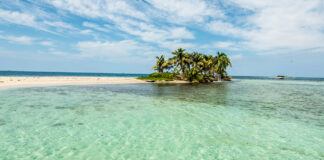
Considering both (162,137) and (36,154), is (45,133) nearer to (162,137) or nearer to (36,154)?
(36,154)

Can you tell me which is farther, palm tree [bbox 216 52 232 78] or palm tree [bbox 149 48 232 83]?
palm tree [bbox 216 52 232 78]

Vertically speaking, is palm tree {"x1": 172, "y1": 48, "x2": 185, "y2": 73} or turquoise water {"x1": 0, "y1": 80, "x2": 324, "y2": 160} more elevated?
palm tree {"x1": 172, "y1": 48, "x2": 185, "y2": 73}

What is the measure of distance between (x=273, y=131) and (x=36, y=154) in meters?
9.72

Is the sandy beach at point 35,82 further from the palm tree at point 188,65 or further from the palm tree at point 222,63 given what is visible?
the palm tree at point 222,63

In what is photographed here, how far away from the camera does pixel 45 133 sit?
6828mm

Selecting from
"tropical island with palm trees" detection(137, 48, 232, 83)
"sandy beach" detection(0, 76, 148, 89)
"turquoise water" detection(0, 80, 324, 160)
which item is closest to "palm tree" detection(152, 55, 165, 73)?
"tropical island with palm trees" detection(137, 48, 232, 83)

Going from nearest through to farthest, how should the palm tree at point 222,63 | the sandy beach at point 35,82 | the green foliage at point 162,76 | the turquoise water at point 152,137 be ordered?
1. the turquoise water at point 152,137
2. the sandy beach at point 35,82
3. the green foliage at point 162,76
4. the palm tree at point 222,63

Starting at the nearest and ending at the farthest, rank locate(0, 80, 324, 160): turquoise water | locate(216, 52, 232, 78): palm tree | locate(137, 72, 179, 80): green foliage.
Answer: locate(0, 80, 324, 160): turquoise water < locate(137, 72, 179, 80): green foliage < locate(216, 52, 232, 78): palm tree

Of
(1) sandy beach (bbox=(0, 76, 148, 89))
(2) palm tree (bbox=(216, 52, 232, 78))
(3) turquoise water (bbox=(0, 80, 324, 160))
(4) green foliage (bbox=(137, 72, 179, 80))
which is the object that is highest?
(2) palm tree (bbox=(216, 52, 232, 78))

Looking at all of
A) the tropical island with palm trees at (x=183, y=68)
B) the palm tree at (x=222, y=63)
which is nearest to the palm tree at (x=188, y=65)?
the tropical island with palm trees at (x=183, y=68)

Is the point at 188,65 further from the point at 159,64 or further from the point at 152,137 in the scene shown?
the point at 152,137

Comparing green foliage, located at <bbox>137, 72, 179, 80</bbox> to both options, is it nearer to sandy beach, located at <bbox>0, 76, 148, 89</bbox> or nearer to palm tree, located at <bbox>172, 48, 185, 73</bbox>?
palm tree, located at <bbox>172, 48, 185, 73</bbox>

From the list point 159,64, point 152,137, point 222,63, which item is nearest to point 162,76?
point 159,64

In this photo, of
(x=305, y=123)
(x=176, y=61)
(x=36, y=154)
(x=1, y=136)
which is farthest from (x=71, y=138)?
(x=176, y=61)
